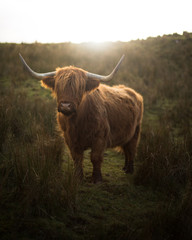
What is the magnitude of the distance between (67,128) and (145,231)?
172 centimetres

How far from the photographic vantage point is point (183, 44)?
14.6 m

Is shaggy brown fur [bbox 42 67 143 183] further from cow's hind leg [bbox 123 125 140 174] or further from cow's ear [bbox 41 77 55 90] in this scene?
cow's hind leg [bbox 123 125 140 174]

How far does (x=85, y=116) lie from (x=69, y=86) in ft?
1.64

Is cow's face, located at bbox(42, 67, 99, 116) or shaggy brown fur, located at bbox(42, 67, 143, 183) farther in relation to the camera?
shaggy brown fur, located at bbox(42, 67, 143, 183)

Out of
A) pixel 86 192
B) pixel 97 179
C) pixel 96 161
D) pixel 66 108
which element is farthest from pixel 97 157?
pixel 66 108

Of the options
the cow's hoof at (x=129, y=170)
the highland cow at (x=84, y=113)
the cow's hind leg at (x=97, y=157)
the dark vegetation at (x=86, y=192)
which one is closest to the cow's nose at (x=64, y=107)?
the highland cow at (x=84, y=113)

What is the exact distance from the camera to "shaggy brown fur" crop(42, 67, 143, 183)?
268 centimetres

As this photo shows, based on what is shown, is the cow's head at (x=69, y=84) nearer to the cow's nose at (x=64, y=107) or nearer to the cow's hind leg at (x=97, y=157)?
the cow's nose at (x=64, y=107)

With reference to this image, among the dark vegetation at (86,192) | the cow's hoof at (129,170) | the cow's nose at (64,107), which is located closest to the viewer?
the dark vegetation at (86,192)

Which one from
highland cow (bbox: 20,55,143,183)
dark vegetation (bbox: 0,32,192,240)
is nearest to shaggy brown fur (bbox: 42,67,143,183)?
highland cow (bbox: 20,55,143,183)

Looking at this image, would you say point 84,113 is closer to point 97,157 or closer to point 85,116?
point 85,116

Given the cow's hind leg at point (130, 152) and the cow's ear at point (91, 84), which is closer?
the cow's ear at point (91, 84)

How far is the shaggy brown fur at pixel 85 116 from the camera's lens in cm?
268

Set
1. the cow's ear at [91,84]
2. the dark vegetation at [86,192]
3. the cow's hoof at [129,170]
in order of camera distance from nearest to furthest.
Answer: the dark vegetation at [86,192] < the cow's ear at [91,84] < the cow's hoof at [129,170]
